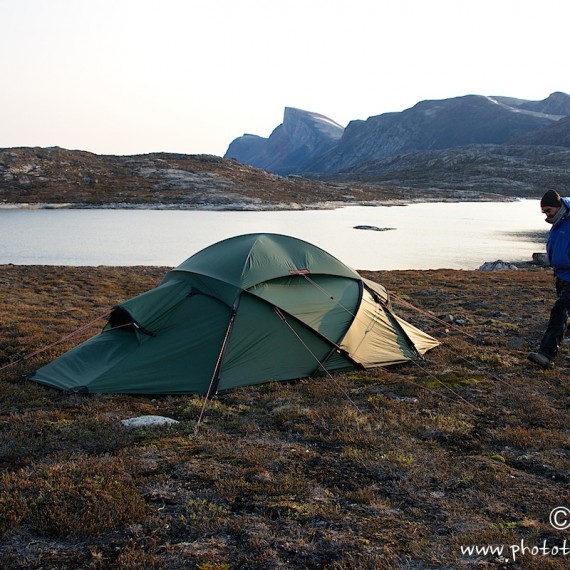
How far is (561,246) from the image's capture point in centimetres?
1043

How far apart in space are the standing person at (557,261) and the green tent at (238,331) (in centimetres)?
264

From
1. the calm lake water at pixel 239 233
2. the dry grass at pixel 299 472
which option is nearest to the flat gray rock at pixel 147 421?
the dry grass at pixel 299 472

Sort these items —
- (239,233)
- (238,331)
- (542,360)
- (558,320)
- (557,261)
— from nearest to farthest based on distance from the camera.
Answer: (238,331) < (557,261) < (558,320) < (542,360) < (239,233)

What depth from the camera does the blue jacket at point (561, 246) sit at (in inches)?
408

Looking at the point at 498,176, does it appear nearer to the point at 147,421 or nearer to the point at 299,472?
the point at 147,421

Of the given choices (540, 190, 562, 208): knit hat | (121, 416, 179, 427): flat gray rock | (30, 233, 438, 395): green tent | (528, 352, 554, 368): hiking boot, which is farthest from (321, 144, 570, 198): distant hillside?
(121, 416, 179, 427): flat gray rock

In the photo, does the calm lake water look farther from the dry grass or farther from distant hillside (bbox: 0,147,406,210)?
the dry grass

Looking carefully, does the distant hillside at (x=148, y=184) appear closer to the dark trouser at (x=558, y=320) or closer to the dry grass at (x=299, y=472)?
the dark trouser at (x=558, y=320)

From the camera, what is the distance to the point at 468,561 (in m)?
4.85

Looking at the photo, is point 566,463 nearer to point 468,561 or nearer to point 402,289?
point 468,561

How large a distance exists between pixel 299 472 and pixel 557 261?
714 cm

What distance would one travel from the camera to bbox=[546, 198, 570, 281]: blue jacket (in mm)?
10352

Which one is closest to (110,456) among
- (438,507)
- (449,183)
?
(438,507)

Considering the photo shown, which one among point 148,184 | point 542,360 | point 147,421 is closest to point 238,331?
point 147,421
